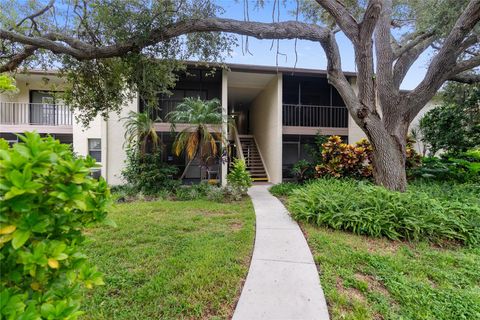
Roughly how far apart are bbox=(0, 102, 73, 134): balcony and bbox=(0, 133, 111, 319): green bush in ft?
41.8

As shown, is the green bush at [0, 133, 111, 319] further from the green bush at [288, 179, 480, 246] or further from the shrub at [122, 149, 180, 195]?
the shrub at [122, 149, 180, 195]

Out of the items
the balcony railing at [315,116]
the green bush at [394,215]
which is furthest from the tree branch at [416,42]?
the balcony railing at [315,116]

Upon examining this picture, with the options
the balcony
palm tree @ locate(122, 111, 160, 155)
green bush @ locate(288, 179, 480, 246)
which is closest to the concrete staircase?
palm tree @ locate(122, 111, 160, 155)

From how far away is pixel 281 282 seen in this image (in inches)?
121

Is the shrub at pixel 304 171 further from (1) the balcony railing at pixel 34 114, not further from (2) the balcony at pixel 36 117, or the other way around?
(1) the balcony railing at pixel 34 114

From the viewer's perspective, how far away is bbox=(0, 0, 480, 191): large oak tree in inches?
189

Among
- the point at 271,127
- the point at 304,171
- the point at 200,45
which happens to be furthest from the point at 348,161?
the point at 200,45

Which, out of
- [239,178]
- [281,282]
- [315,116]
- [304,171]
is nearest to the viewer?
[281,282]

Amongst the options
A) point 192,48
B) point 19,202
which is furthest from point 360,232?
point 192,48

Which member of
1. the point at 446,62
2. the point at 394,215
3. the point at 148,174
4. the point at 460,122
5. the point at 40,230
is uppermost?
the point at 446,62

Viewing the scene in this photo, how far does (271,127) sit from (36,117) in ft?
40.1

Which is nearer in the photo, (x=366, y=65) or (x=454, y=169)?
(x=366, y=65)

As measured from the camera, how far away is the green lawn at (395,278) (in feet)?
8.59

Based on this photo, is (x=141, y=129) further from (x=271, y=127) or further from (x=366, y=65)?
(x=366, y=65)
